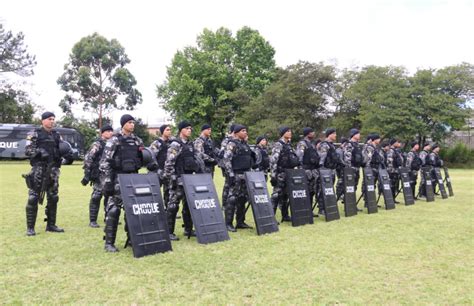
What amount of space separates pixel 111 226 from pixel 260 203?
8.70 ft

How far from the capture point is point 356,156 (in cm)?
1111

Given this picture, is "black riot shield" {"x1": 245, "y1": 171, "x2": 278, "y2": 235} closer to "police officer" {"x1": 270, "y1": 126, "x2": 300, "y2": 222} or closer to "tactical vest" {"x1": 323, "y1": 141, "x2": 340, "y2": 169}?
"police officer" {"x1": 270, "y1": 126, "x2": 300, "y2": 222}

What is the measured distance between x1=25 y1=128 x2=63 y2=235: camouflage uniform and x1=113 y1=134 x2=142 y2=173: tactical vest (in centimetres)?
161

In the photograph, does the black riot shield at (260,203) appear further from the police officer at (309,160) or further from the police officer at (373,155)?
the police officer at (373,155)

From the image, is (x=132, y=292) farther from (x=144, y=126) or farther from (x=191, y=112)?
(x=144, y=126)

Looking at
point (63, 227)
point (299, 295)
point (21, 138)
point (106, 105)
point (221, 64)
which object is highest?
point (221, 64)

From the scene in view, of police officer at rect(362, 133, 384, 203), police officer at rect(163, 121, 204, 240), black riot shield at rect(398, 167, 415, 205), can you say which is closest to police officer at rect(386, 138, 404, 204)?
black riot shield at rect(398, 167, 415, 205)

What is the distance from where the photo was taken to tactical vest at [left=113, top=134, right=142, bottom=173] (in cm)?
593

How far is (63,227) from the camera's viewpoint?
779cm

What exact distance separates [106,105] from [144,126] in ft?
15.7

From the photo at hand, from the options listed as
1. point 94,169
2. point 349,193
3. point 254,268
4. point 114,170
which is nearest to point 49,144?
point 94,169

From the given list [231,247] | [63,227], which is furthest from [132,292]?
[63,227]

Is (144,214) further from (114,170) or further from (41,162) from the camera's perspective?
(41,162)

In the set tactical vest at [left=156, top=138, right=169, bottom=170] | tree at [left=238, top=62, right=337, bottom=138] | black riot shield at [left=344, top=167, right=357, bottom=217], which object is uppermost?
tree at [left=238, top=62, right=337, bottom=138]
